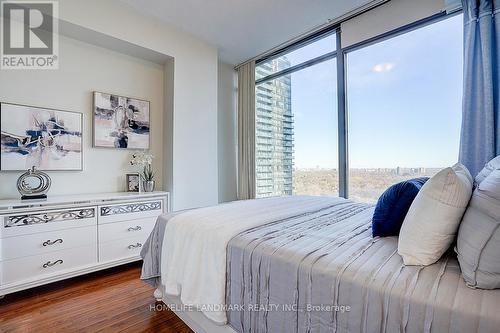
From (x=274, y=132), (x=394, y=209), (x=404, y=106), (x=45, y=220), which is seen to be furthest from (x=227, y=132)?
(x=394, y=209)

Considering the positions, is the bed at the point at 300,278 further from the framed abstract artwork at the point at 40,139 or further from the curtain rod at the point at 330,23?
the curtain rod at the point at 330,23

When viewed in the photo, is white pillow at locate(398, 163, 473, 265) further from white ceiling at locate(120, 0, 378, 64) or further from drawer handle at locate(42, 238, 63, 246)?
drawer handle at locate(42, 238, 63, 246)

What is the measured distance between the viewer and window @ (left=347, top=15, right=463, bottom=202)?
88.9 inches

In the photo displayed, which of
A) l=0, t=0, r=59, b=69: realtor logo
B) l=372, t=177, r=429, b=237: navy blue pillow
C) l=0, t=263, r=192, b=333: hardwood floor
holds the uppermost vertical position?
l=0, t=0, r=59, b=69: realtor logo

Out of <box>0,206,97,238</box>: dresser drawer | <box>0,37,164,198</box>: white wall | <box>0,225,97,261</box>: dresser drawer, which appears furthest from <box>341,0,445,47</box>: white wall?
<box>0,225,97,261</box>: dresser drawer

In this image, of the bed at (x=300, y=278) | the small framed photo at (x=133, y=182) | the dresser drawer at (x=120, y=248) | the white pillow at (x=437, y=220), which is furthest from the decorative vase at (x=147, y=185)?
the white pillow at (x=437, y=220)

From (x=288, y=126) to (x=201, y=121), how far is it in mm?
1321

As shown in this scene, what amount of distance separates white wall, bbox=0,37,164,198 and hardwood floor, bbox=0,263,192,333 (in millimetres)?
980

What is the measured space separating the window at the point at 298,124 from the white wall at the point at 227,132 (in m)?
0.46

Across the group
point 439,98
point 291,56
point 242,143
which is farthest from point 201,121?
point 439,98

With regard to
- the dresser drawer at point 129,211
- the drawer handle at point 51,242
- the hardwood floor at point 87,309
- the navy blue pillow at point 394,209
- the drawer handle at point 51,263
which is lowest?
the hardwood floor at point 87,309

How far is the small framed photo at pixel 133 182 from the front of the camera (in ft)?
9.64

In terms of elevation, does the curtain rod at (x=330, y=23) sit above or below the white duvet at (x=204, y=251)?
above

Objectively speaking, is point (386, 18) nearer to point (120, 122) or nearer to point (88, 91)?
point (120, 122)
